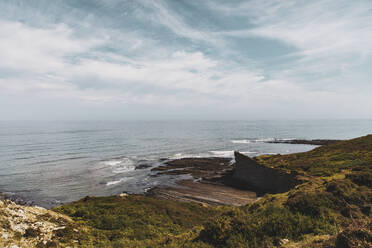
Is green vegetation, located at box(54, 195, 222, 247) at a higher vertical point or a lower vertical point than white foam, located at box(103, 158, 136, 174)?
higher

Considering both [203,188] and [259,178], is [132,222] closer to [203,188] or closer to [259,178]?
[203,188]

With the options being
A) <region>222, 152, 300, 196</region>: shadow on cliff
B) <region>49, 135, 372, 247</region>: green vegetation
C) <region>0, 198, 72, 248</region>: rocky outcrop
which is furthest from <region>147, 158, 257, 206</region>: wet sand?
<region>0, 198, 72, 248</region>: rocky outcrop

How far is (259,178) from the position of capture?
37.4 meters

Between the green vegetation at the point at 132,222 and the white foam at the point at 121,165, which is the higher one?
the green vegetation at the point at 132,222

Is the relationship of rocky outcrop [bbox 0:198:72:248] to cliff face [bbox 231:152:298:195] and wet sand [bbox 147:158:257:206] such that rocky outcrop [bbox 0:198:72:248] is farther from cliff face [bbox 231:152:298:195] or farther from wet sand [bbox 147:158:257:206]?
cliff face [bbox 231:152:298:195]

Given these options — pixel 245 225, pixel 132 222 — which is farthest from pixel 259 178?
pixel 245 225

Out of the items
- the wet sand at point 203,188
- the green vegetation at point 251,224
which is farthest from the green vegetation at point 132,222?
the wet sand at point 203,188

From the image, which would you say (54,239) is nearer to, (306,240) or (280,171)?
(306,240)

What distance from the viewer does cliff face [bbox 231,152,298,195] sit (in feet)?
100

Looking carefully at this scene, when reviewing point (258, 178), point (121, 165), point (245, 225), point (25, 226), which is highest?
point (245, 225)

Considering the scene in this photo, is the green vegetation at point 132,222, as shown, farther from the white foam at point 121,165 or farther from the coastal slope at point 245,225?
the white foam at point 121,165

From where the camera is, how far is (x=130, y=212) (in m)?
17.7

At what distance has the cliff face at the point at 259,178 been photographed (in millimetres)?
30500

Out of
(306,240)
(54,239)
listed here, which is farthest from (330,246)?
(54,239)
